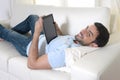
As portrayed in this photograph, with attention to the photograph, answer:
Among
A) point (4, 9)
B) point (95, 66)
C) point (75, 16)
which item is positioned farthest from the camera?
point (4, 9)

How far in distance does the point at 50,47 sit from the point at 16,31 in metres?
0.82

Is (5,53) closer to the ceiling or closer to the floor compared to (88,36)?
closer to the floor

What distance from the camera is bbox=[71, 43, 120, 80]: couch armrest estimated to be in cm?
134

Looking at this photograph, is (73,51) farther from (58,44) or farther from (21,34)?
(21,34)

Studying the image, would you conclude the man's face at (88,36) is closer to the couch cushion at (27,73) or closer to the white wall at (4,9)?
the couch cushion at (27,73)

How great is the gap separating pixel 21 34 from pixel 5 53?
0.44 m

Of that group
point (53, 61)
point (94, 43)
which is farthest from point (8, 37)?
point (94, 43)

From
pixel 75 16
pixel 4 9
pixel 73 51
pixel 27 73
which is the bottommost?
pixel 27 73

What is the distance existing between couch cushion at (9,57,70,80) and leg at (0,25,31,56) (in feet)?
0.64

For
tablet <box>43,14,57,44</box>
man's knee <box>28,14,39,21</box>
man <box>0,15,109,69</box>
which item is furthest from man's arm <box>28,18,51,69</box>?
man's knee <box>28,14,39,21</box>

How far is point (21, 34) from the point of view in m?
2.52

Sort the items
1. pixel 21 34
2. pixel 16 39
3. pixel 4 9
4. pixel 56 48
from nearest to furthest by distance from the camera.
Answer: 1. pixel 56 48
2. pixel 16 39
3. pixel 21 34
4. pixel 4 9

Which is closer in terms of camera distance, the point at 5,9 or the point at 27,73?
the point at 27,73

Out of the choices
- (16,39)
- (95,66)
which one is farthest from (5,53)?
(95,66)
